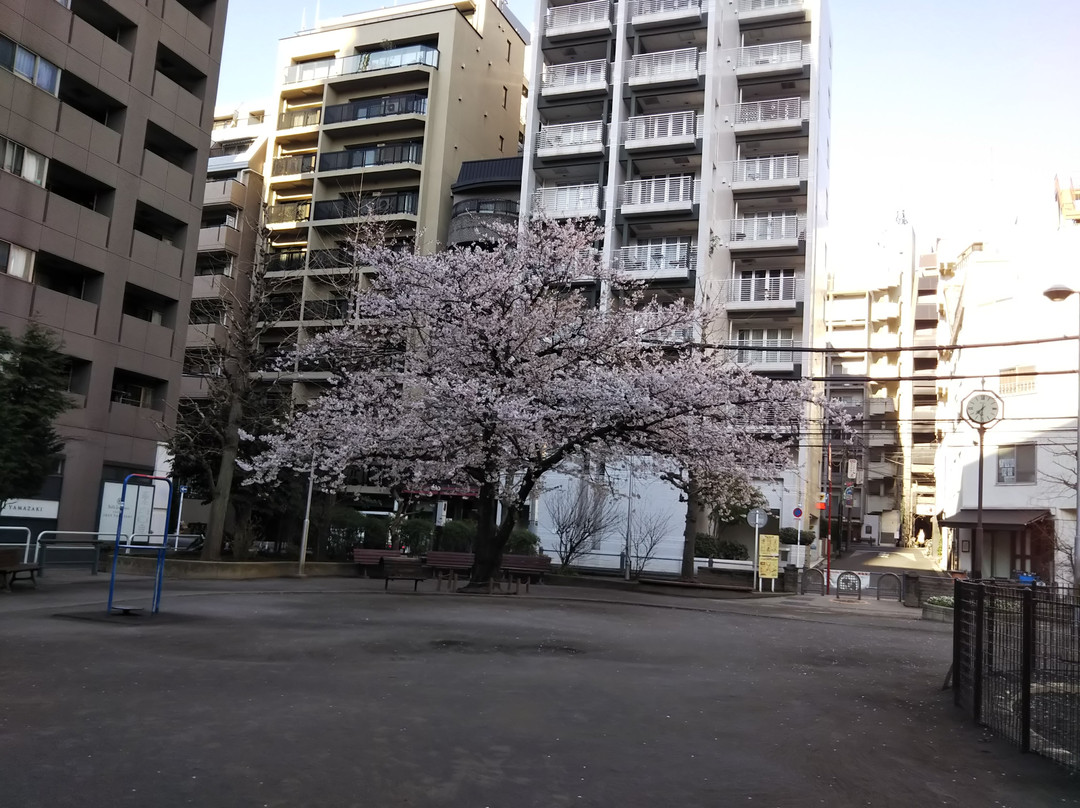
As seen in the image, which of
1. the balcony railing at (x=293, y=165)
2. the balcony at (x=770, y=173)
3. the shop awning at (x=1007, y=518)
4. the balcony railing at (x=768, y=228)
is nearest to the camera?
the shop awning at (x=1007, y=518)

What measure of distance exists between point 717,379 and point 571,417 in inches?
181

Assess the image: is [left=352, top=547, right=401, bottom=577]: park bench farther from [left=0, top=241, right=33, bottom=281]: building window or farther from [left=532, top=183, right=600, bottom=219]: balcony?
[left=532, top=183, right=600, bottom=219]: balcony

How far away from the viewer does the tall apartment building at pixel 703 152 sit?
45.1m

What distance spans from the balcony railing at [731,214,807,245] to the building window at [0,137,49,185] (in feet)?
98.7

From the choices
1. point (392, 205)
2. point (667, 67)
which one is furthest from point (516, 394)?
point (392, 205)

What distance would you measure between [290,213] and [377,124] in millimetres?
7529

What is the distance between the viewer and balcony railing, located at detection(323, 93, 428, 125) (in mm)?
54656

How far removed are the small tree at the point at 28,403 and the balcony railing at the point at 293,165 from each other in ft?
132

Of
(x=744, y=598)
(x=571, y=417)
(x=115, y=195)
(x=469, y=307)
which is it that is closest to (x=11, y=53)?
(x=115, y=195)

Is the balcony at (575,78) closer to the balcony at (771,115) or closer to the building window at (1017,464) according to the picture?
the balcony at (771,115)

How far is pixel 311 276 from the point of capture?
54781 mm

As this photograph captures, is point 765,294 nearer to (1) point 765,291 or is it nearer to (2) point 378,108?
(1) point 765,291

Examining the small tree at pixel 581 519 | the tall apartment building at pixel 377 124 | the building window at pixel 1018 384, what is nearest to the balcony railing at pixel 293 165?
the tall apartment building at pixel 377 124

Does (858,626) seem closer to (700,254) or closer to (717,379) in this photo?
(717,379)
